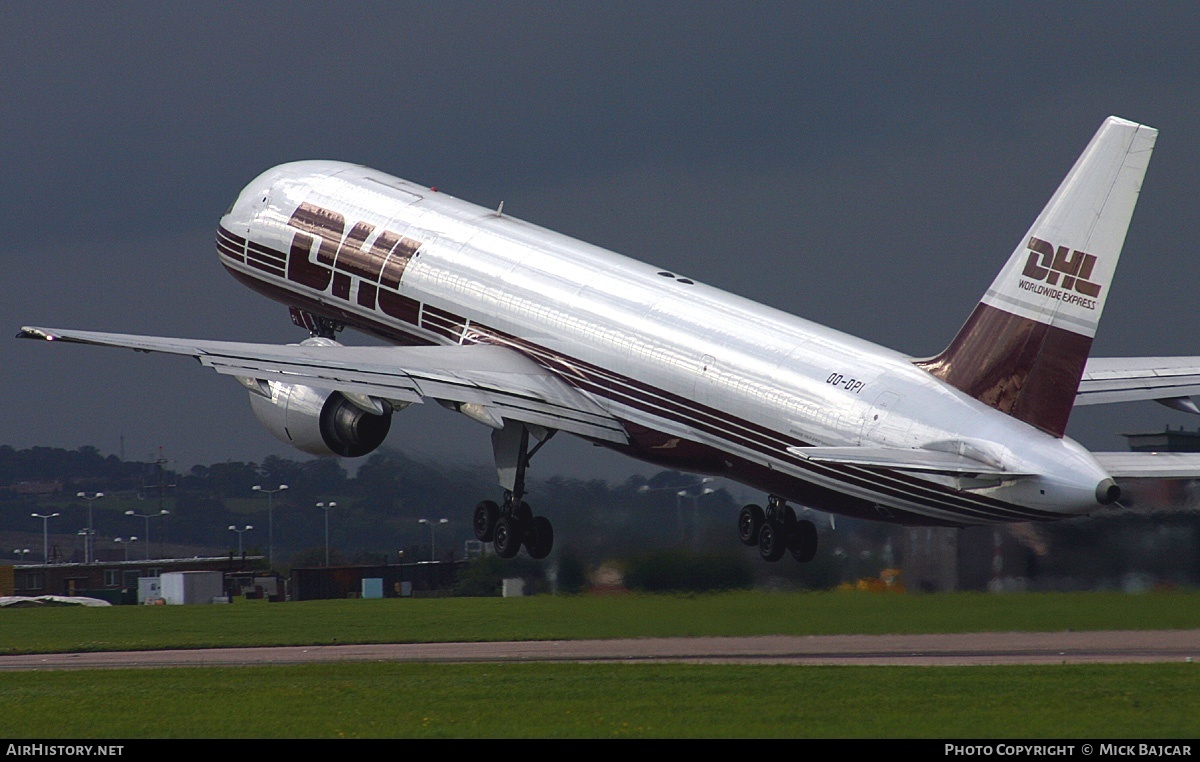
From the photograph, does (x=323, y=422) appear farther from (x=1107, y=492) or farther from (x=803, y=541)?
(x=1107, y=492)

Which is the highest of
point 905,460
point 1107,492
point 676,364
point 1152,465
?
point 676,364

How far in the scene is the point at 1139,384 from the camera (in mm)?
35125

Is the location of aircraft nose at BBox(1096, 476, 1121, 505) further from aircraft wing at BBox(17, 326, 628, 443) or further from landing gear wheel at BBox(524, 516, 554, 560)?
landing gear wheel at BBox(524, 516, 554, 560)

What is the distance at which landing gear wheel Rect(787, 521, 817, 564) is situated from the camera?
3491 centimetres

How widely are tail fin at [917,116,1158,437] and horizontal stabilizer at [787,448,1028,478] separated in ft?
3.62

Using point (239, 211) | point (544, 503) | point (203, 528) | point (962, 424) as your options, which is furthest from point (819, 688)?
point (203, 528)

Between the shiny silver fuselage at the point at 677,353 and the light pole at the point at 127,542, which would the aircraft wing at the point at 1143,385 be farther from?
the light pole at the point at 127,542

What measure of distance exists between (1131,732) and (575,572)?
17106 mm

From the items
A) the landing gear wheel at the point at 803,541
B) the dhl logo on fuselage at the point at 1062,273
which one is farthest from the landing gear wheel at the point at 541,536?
the dhl logo on fuselage at the point at 1062,273

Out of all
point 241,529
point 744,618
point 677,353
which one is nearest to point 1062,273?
point 677,353

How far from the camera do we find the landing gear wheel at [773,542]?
3503cm

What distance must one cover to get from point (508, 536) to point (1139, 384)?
42.9ft

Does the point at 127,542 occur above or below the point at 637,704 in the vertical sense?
above

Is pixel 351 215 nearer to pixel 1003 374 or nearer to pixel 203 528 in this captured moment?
pixel 1003 374
